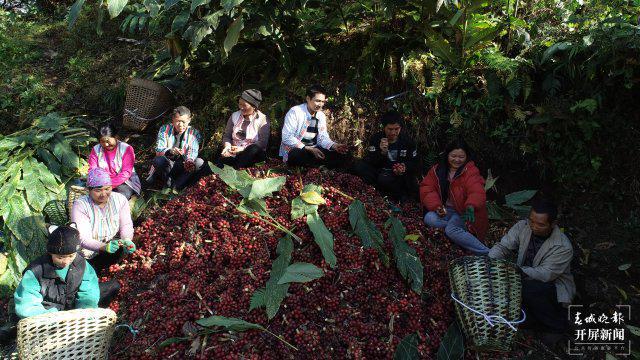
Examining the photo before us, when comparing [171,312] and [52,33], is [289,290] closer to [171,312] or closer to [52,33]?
[171,312]

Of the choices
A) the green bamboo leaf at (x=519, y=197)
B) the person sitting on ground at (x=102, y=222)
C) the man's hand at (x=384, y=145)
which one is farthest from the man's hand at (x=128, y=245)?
the green bamboo leaf at (x=519, y=197)

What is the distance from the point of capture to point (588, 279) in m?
4.52

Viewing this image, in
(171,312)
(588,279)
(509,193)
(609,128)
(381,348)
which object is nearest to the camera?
(381,348)

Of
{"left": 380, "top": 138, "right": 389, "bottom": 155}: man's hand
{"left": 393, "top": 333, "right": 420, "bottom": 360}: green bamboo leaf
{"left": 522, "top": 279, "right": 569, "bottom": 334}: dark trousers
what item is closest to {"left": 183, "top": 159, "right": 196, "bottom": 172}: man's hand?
{"left": 380, "top": 138, "right": 389, "bottom": 155}: man's hand

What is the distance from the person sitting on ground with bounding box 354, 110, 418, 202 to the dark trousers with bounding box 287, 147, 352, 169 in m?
0.28

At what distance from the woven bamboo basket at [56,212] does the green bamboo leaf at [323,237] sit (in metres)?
2.66

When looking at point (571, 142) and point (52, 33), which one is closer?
point (571, 142)

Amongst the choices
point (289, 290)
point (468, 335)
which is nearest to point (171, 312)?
point (289, 290)

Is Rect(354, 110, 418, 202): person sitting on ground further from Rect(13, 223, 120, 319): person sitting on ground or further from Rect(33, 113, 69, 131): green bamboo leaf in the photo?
Rect(33, 113, 69, 131): green bamboo leaf

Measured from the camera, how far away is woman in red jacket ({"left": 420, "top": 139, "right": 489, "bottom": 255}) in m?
4.60

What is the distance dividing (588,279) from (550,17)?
3.35 metres

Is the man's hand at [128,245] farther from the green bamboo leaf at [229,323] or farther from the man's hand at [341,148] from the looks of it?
the man's hand at [341,148]

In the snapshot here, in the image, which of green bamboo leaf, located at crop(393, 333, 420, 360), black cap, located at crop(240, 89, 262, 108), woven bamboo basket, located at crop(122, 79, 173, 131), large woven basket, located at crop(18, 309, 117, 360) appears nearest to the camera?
large woven basket, located at crop(18, 309, 117, 360)

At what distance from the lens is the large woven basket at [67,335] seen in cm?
323
